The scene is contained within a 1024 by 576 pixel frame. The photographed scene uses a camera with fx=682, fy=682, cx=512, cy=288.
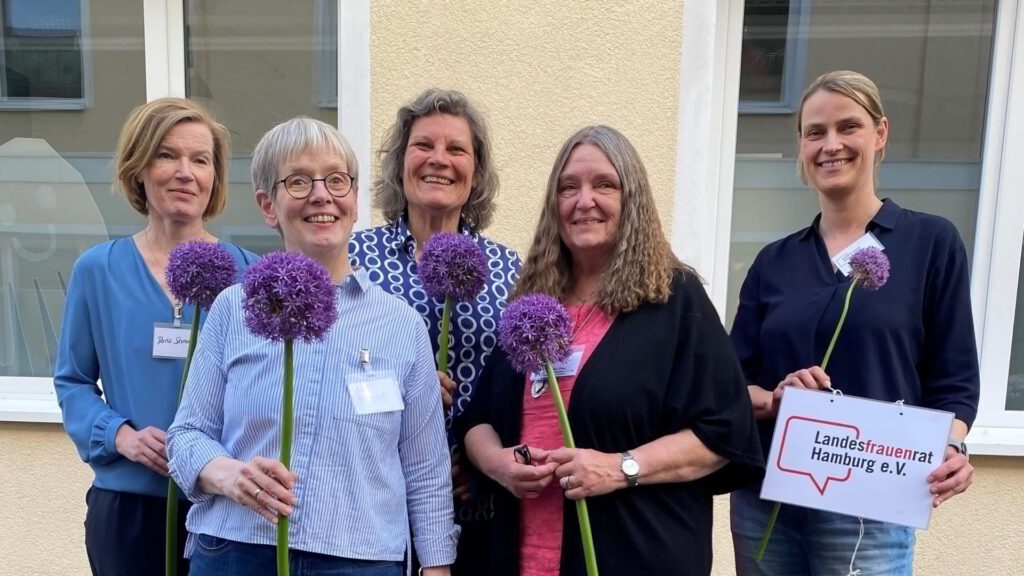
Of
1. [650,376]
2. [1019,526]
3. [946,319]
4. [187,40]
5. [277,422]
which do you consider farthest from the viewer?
[187,40]

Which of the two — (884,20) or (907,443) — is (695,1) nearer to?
(884,20)

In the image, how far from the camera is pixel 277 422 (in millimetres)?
1394

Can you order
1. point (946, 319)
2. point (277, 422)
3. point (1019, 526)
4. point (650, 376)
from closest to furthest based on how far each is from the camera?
1. point (277, 422)
2. point (650, 376)
3. point (946, 319)
4. point (1019, 526)

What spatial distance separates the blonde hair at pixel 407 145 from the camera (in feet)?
6.51

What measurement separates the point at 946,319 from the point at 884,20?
2.19 metres

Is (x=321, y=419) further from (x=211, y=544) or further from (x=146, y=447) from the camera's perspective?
(x=146, y=447)

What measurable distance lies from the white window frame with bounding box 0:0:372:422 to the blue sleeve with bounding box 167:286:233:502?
5.71 ft

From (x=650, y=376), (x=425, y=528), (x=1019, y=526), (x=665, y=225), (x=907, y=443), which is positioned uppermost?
(x=665, y=225)

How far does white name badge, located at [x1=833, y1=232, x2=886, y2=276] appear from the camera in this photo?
1.83m

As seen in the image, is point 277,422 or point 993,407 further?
point 993,407

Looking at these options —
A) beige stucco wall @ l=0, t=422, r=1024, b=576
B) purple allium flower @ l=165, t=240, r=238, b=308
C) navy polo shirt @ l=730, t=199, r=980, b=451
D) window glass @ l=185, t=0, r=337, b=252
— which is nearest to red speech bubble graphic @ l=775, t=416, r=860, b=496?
navy polo shirt @ l=730, t=199, r=980, b=451

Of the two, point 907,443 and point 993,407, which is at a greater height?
point 907,443

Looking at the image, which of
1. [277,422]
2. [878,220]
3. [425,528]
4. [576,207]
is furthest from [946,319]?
[277,422]

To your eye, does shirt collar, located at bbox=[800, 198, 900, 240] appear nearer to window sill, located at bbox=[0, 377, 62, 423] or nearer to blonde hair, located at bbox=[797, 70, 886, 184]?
blonde hair, located at bbox=[797, 70, 886, 184]
